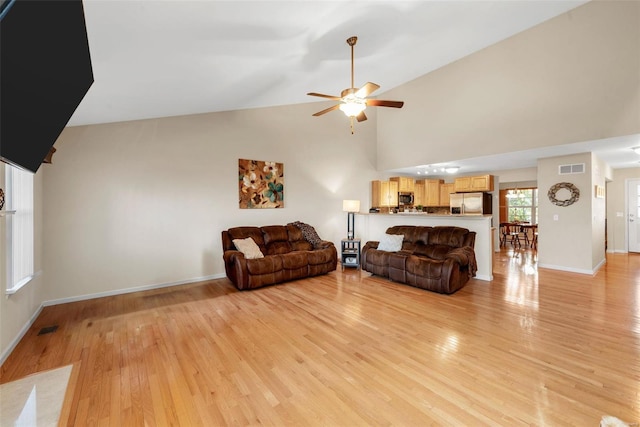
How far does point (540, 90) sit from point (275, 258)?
207 inches

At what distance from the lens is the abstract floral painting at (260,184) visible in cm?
512

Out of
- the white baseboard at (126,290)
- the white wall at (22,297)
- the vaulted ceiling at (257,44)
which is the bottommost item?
the white baseboard at (126,290)

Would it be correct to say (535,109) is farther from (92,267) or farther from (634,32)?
(92,267)

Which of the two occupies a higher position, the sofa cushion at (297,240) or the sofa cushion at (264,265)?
the sofa cushion at (297,240)

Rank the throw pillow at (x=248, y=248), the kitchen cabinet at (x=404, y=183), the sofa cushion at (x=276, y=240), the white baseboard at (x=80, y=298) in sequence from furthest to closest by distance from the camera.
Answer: the kitchen cabinet at (x=404, y=183)
the sofa cushion at (x=276, y=240)
the throw pillow at (x=248, y=248)
the white baseboard at (x=80, y=298)

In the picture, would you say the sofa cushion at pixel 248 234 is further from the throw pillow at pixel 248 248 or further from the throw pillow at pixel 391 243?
the throw pillow at pixel 391 243

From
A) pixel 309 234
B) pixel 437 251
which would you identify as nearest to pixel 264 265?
pixel 309 234

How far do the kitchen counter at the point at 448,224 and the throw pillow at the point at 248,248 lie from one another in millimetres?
2952

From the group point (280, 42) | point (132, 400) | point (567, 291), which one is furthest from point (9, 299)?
point (567, 291)

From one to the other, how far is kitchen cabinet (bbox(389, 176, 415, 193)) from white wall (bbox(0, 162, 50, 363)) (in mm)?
7039

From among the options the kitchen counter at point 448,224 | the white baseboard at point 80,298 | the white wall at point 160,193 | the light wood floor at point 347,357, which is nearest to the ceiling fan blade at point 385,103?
the light wood floor at point 347,357

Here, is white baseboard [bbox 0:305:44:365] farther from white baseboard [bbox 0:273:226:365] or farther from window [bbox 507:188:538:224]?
window [bbox 507:188:538:224]

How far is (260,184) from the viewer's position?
17.4ft

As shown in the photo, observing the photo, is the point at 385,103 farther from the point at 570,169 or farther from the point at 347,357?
the point at 570,169
